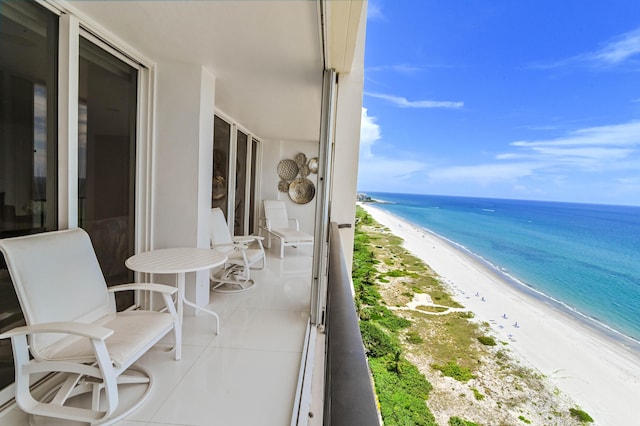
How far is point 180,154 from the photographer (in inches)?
107

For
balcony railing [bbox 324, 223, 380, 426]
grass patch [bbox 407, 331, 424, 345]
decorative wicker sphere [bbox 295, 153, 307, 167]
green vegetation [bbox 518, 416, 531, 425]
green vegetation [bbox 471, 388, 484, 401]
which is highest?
decorative wicker sphere [bbox 295, 153, 307, 167]

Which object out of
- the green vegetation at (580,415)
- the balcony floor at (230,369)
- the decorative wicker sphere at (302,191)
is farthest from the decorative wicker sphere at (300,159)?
the green vegetation at (580,415)

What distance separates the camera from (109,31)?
213cm

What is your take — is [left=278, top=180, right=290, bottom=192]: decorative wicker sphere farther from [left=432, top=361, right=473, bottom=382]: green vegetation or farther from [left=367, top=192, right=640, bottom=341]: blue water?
[left=367, top=192, right=640, bottom=341]: blue water

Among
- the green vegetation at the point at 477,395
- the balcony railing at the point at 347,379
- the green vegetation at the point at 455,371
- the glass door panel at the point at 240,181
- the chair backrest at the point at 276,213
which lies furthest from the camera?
the green vegetation at the point at 455,371

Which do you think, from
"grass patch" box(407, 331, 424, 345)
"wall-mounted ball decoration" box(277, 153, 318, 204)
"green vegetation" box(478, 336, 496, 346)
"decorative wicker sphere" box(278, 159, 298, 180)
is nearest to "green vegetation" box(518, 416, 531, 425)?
"green vegetation" box(478, 336, 496, 346)

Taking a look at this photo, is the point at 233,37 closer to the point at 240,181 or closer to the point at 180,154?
the point at 180,154

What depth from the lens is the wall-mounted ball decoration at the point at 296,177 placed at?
7145 mm

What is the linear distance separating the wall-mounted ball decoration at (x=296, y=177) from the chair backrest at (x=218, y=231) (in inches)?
128

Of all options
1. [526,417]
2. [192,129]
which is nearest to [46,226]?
[192,129]

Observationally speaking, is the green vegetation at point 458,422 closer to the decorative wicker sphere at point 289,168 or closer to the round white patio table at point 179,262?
the round white patio table at point 179,262

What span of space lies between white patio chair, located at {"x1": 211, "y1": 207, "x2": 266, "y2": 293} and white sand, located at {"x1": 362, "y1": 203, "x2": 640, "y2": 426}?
6.88 metres

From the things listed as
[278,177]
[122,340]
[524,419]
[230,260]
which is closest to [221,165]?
[230,260]

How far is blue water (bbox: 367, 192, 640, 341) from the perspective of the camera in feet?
41.9
